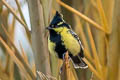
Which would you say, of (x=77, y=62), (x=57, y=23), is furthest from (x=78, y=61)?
(x=57, y=23)

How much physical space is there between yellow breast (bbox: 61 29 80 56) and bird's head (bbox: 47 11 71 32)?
0.6 inches

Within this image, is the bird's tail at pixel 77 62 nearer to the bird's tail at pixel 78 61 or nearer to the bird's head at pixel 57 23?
the bird's tail at pixel 78 61

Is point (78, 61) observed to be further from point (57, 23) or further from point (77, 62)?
point (57, 23)

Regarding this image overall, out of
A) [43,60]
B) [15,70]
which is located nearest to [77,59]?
[43,60]

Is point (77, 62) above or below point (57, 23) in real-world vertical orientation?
below

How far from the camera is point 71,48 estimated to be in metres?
0.78

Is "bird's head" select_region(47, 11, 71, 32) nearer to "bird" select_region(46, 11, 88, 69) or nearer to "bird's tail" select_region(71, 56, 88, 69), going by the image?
"bird" select_region(46, 11, 88, 69)

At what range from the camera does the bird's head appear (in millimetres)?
686

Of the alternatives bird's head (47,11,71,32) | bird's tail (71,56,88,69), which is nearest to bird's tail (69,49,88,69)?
bird's tail (71,56,88,69)

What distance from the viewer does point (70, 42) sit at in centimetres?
77

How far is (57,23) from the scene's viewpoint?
2.33 feet

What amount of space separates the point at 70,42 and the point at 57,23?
83 millimetres

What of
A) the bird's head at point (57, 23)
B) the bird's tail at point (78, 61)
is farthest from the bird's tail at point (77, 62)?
the bird's head at point (57, 23)

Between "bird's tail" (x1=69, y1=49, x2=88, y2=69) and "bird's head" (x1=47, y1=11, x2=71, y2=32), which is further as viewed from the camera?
"bird's tail" (x1=69, y1=49, x2=88, y2=69)
